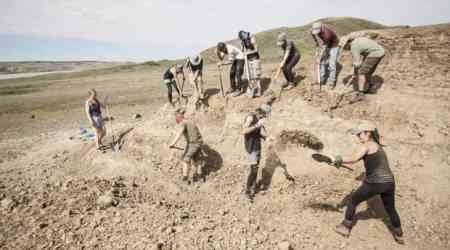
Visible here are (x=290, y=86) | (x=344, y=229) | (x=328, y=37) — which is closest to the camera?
(x=344, y=229)

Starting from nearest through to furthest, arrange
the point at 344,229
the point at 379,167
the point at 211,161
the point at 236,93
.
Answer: the point at 379,167
the point at 344,229
the point at 211,161
the point at 236,93

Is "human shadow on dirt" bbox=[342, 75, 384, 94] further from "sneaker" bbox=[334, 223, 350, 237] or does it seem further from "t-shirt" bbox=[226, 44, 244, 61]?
"sneaker" bbox=[334, 223, 350, 237]

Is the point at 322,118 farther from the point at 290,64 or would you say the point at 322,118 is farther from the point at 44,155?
the point at 44,155

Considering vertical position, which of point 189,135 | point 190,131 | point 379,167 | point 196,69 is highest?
point 196,69

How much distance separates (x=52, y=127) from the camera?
15.1 metres

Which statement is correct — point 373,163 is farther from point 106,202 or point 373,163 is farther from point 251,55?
point 106,202

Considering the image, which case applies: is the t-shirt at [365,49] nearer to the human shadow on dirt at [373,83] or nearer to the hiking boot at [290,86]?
the human shadow on dirt at [373,83]

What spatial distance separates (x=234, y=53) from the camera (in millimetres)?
7840

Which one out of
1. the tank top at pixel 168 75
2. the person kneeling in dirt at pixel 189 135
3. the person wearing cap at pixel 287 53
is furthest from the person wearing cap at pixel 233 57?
the tank top at pixel 168 75

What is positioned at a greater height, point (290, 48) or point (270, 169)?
point (290, 48)

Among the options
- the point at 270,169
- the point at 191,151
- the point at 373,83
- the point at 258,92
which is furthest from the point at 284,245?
the point at 373,83

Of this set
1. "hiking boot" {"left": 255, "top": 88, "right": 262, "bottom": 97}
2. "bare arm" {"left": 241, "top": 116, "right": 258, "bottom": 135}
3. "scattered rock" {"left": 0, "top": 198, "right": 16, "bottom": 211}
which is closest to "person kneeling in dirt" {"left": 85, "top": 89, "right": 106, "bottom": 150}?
"scattered rock" {"left": 0, "top": 198, "right": 16, "bottom": 211}

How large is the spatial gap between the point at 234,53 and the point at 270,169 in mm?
3677

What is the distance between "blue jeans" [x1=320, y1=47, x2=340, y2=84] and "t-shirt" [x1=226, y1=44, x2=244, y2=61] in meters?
2.47
